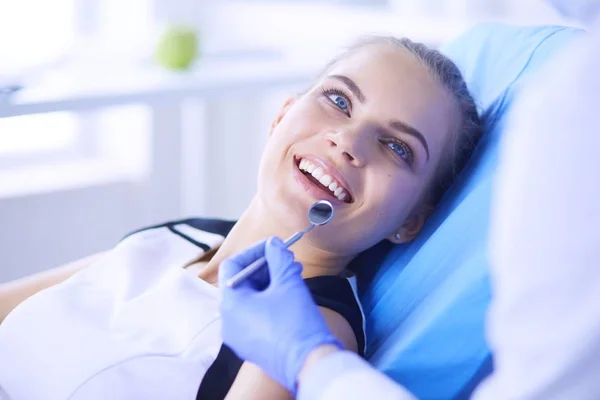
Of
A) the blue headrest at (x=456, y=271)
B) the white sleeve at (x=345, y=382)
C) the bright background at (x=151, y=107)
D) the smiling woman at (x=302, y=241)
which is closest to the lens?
the white sleeve at (x=345, y=382)

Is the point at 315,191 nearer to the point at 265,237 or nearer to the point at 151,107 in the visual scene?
the point at 265,237

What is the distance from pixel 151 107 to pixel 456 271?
47.6 inches

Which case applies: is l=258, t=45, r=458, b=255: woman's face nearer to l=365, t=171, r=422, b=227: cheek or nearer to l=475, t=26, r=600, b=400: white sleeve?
l=365, t=171, r=422, b=227: cheek

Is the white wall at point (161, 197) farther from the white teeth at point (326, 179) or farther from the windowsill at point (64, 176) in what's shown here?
the white teeth at point (326, 179)

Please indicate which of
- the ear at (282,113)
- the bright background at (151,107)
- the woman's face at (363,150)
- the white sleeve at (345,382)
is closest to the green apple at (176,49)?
the bright background at (151,107)

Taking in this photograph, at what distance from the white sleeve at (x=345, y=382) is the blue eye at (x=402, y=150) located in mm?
408

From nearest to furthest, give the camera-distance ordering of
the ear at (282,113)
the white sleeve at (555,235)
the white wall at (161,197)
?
the white sleeve at (555,235), the ear at (282,113), the white wall at (161,197)

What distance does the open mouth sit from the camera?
109 centimetres

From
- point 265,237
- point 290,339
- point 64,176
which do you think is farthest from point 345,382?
point 64,176

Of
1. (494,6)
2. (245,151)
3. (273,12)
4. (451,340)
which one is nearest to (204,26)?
(273,12)

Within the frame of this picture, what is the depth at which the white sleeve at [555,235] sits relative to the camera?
0.62 metres

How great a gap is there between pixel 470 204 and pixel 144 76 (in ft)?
3.77

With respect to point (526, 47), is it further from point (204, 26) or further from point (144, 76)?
point (204, 26)

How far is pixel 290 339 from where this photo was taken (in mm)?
842
